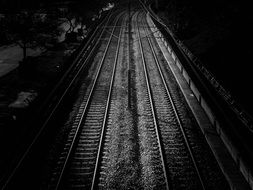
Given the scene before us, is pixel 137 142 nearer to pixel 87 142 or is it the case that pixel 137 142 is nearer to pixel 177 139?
pixel 177 139

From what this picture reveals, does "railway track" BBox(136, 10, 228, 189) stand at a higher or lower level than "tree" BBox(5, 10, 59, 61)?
lower

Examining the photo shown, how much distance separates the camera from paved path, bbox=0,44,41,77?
22.5 meters

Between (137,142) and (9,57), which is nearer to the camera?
(137,142)

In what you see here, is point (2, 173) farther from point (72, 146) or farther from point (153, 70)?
point (153, 70)

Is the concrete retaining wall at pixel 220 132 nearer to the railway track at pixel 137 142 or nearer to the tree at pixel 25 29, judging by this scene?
the railway track at pixel 137 142

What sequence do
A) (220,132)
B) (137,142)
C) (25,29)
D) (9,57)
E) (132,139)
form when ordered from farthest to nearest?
(9,57) < (25,29) < (132,139) < (220,132) < (137,142)

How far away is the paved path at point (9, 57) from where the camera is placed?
2253 cm

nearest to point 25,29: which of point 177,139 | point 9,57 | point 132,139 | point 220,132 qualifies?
point 9,57

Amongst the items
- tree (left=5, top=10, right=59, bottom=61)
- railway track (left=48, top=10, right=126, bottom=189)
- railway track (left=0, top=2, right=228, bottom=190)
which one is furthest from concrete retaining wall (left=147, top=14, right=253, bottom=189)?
tree (left=5, top=10, right=59, bottom=61)

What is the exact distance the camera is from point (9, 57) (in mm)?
25859

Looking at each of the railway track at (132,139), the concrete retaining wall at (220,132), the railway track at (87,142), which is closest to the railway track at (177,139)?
the railway track at (132,139)

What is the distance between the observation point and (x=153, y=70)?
22.9m

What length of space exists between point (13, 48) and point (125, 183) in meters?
24.9

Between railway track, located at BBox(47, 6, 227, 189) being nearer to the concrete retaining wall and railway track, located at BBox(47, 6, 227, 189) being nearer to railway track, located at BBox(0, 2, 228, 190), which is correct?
railway track, located at BBox(0, 2, 228, 190)
